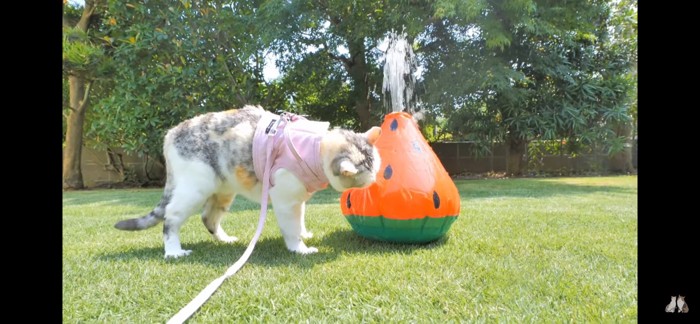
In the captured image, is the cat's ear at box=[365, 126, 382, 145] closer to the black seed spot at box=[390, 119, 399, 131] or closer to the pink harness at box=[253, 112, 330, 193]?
the black seed spot at box=[390, 119, 399, 131]

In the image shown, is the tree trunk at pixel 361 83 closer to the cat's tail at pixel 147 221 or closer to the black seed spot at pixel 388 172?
the black seed spot at pixel 388 172

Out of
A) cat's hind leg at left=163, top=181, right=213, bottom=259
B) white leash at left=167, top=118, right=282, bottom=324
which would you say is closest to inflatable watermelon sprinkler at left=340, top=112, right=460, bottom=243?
white leash at left=167, top=118, right=282, bottom=324

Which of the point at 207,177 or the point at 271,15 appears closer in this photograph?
the point at 207,177

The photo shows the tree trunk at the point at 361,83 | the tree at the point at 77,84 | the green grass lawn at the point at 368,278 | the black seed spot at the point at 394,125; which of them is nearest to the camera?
the green grass lawn at the point at 368,278

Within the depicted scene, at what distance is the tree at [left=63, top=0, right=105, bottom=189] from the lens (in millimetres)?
9641

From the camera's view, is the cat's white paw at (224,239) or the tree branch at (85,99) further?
the tree branch at (85,99)

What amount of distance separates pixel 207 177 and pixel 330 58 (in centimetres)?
809

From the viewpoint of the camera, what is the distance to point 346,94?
10.9 metres

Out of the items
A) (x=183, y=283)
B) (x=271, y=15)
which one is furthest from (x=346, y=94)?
(x=183, y=283)

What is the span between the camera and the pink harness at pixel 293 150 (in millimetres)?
2615
